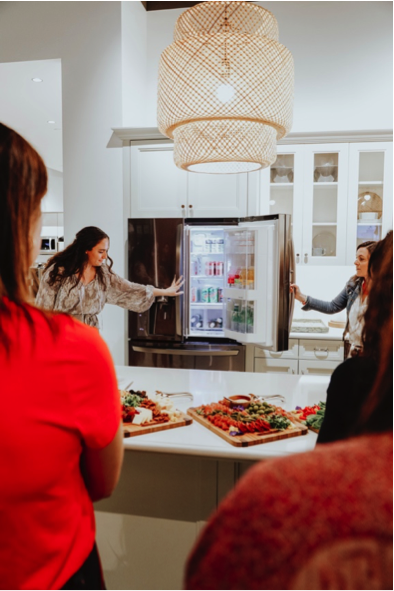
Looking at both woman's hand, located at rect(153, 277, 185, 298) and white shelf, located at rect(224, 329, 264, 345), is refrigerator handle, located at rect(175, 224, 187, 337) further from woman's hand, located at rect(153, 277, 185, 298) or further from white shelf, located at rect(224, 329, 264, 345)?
white shelf, located at rect(224, 329, 264, 345)

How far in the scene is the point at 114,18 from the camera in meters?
3.89

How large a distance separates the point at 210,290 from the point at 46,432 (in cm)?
329

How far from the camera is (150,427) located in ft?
5.82

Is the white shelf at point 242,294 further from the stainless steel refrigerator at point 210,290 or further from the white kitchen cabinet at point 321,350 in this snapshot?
the white kitchen cabinet at point 321,350

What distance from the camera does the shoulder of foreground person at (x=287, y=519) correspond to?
1.22 feet

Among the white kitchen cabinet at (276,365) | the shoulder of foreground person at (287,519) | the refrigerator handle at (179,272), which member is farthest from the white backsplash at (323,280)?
the shoulder of foreground person at (287,519)

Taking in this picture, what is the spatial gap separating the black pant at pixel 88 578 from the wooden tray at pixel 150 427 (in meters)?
0.72

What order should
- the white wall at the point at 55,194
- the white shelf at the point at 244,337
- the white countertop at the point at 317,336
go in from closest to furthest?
the white shelf at the point at 244,337 → the white countertop at the point at 317,336 → the white wall at the point at 55,194

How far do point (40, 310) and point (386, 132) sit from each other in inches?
142

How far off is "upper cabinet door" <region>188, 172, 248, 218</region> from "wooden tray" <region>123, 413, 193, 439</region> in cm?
231

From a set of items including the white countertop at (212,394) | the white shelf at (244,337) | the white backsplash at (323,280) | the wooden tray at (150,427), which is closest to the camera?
the white countertop at (212,394)

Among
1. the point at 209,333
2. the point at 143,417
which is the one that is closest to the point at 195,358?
the point at 209,333

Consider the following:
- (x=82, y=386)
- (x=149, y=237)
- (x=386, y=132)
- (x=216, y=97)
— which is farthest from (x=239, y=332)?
(x=82, y=386)

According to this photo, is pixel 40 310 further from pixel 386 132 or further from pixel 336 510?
pixel 386 132
